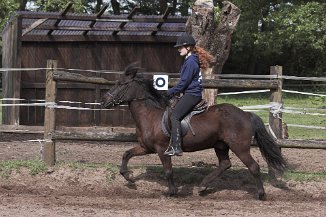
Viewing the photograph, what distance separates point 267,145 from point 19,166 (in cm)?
395

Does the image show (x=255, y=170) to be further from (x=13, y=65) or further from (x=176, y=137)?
(x=13, y=65)

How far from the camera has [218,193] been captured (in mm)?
9117

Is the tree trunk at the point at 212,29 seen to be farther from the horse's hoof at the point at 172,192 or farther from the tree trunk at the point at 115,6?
the tree trunk at the point at 115,6

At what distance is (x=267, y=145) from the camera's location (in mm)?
8961

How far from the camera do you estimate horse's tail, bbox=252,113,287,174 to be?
29.3 feet

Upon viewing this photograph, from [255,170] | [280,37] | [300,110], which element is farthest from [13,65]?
[280,37]

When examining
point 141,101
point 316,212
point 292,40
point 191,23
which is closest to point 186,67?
point 141,101

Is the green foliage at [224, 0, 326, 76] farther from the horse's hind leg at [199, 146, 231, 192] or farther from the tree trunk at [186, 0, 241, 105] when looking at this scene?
the horse's hind leg at [199, 146, 231, 192]

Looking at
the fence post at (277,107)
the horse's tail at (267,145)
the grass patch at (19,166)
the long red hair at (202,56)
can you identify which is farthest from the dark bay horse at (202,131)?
the grass patch at (19,166)

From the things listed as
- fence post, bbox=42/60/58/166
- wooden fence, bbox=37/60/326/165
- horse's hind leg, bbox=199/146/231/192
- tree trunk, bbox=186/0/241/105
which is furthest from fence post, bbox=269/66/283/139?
fence post, bbox=42/60/58/166

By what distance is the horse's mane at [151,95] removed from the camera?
30.1ft

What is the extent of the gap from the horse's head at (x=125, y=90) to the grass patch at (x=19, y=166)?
1.61 metres

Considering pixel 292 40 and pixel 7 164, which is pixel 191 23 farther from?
pixel 292 40

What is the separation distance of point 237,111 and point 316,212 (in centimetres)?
188
